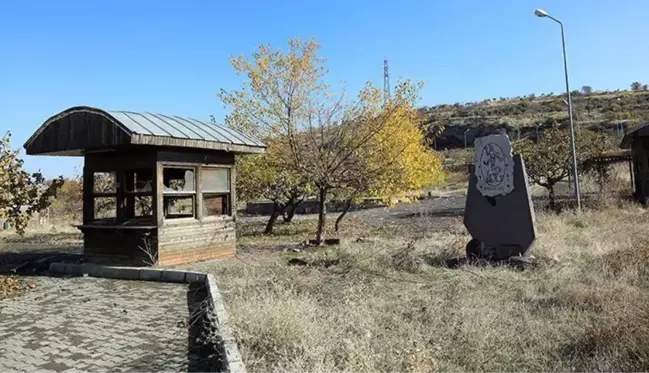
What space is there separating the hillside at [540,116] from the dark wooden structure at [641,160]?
39494 mm

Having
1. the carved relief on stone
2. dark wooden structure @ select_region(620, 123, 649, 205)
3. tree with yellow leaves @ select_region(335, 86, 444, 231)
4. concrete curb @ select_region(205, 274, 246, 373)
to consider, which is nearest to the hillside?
dark wooden structure @ select_region(620, 123, 649, 205)

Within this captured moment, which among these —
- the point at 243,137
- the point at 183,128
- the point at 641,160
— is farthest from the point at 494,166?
the point at 641,160

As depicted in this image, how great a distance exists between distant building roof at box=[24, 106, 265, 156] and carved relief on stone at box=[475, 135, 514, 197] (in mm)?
5691

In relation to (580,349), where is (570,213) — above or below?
above

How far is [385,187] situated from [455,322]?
10458 mm

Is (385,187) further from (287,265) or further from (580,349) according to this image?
(580,349)

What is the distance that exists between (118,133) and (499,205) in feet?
26.9

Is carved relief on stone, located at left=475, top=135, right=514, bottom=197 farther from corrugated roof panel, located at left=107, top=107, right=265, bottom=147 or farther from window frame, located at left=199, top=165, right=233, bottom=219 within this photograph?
window frame, located at left=199, top=165, right=233, bottom=219

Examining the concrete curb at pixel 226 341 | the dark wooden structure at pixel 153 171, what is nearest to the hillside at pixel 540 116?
the dark wooden structure at pixel 153 171

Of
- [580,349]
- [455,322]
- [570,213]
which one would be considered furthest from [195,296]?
[570,213]

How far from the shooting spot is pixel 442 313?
21.2ft

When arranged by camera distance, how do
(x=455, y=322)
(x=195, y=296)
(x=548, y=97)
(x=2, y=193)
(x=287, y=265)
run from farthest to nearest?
(x=548, y=97) → (x=287, y=265) → (x=2, y=193) → (x=195, y=296) → (x=455, y=322)

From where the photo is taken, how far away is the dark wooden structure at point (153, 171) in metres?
11.3

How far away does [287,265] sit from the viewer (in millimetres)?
11289
